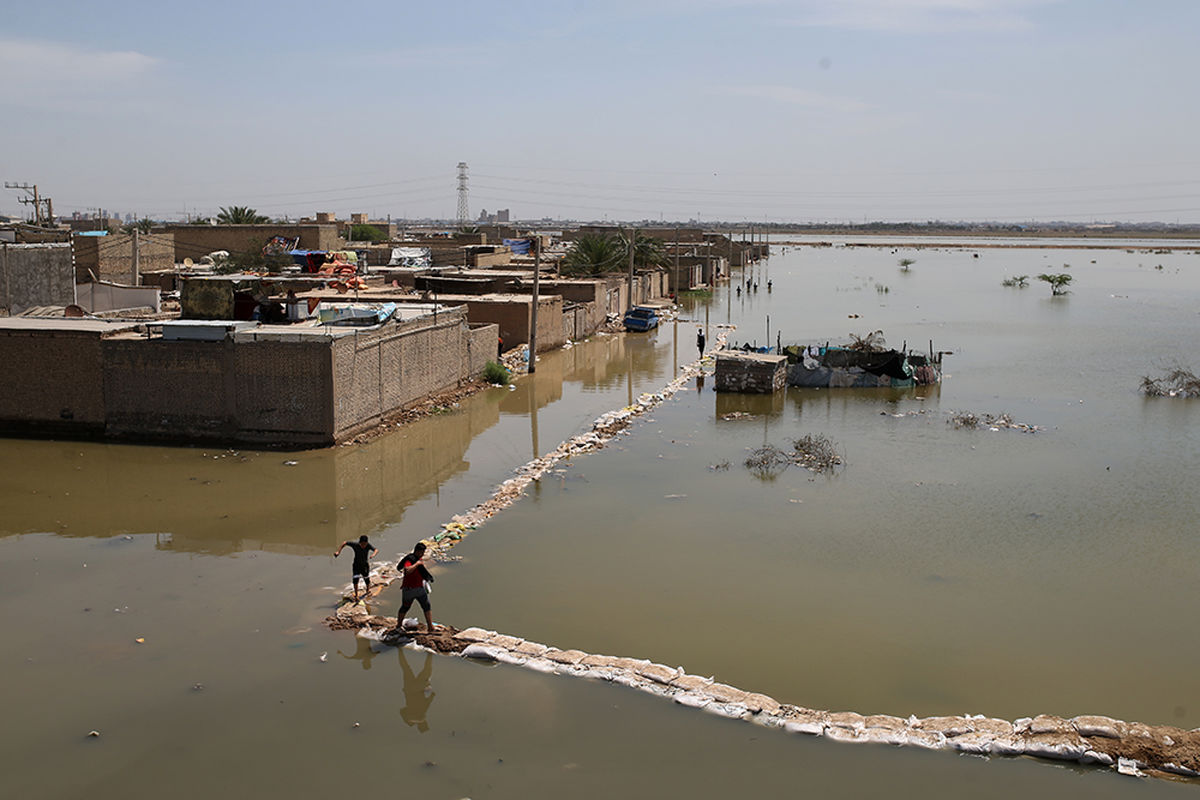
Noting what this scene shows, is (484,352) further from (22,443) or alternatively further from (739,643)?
(739,643)

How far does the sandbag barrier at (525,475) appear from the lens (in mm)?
12445

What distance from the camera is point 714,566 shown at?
12.4m

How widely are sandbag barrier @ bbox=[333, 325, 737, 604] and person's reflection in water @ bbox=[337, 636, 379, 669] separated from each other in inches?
49.7

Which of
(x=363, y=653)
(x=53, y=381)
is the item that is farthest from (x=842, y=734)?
(x=53, y=381)

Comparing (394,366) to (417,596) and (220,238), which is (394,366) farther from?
(220,238)

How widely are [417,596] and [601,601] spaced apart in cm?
226

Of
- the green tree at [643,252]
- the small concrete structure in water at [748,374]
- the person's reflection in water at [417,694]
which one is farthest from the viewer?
the green tree at [643,252]

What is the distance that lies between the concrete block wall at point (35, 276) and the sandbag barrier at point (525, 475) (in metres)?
13.8

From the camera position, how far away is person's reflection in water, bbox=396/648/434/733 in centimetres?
853

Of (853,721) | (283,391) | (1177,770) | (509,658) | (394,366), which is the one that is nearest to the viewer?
(1177,770)

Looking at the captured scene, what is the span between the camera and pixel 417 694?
897 centimetres

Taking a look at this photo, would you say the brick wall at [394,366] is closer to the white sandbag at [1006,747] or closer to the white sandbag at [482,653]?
the white sandbag at [482,653]

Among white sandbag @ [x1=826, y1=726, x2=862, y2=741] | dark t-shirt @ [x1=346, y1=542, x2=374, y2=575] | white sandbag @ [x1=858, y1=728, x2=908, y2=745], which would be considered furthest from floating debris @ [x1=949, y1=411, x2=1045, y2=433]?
dark t-shirt @ [x1=346, y1=542, x2=374, y2=575]

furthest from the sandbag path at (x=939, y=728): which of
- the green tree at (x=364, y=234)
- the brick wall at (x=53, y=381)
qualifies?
the green tree at (x=364, y=234)
